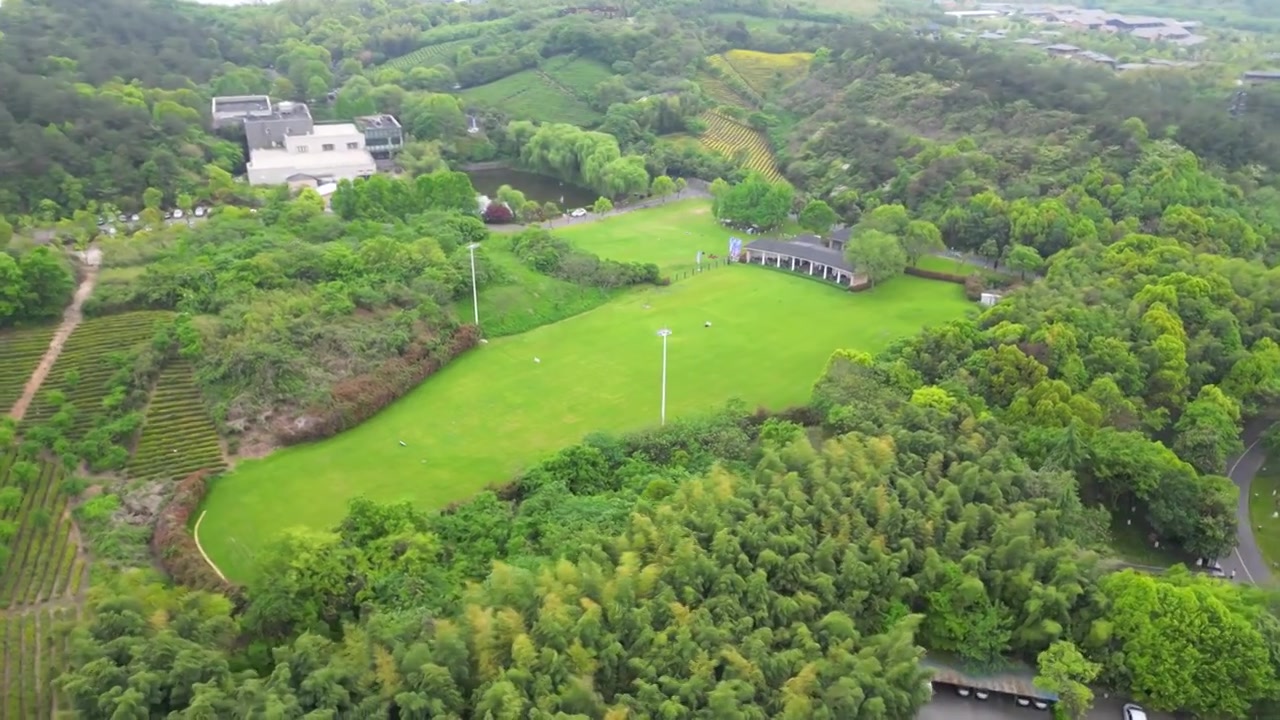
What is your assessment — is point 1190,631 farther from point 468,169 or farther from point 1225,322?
point 468,169

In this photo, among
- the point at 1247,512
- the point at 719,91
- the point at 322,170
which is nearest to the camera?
the point at 1247,512

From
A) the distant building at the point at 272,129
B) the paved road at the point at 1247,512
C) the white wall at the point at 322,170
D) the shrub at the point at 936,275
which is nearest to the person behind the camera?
the paved road at the point at 1247,512

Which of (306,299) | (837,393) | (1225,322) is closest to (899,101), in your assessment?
(1225,322)

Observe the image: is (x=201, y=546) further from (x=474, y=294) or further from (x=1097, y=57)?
(x=1097, y=57)

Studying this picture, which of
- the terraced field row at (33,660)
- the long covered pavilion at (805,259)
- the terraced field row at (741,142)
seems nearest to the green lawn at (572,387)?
the long covered pavilion at (805,259)

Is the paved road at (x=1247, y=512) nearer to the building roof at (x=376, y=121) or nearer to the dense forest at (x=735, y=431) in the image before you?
the dense forest at (x=735, y=431)

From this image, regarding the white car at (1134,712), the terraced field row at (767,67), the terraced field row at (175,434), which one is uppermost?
the terraced field row at (767,67)

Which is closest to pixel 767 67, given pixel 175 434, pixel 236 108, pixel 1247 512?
Result: pixel 236 108
